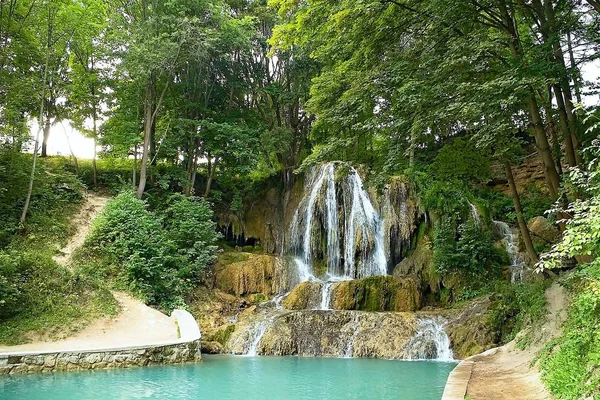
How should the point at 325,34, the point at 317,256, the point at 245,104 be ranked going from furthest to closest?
the point at 245,104, the point at 317,256, the point at 325,34

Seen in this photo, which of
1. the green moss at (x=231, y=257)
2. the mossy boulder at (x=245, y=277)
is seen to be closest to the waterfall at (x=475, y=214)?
the mossy boulder at (x=245, y=277)

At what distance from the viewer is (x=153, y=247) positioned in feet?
48.1

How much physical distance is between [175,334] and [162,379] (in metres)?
3.06

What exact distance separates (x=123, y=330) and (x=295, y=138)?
14.7m

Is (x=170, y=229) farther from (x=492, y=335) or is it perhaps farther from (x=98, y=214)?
(x=492, y=335)

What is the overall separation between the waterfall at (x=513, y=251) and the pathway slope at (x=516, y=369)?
20.7 ft

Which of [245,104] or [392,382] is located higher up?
[245,104]

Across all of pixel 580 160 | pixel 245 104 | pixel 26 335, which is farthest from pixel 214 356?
pixel 245 104

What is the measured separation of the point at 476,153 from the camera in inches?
372

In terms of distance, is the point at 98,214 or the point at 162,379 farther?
the point at 98,214

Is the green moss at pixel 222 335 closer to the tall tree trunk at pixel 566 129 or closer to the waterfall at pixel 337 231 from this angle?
the waterfall at pixel 337 231

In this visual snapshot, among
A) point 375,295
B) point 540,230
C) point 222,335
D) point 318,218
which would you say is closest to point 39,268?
point 222,335

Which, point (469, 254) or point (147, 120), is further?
point (147, 120)

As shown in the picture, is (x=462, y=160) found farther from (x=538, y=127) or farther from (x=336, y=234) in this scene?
(x=336, y=234)
